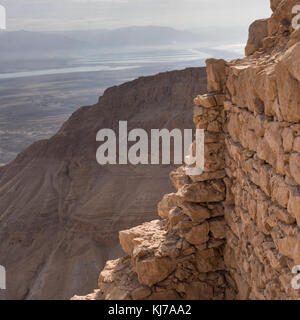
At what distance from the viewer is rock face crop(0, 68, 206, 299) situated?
23.1 meters

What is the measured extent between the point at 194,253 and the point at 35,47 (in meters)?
111

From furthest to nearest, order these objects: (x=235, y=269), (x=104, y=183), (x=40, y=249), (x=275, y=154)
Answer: (x=104, y=183), (x=40, y=249), (x=235, y=269), (x=275, y=154)

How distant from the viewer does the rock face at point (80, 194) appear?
75.8 feet

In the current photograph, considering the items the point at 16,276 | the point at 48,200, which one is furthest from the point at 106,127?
the point at 16,276

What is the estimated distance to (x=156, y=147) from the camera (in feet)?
86.5

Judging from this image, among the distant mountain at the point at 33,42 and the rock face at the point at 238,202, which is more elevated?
the distant mountain at the point at 33,42

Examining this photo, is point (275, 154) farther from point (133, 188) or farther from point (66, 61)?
point (66, 61)

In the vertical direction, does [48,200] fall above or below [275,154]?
below

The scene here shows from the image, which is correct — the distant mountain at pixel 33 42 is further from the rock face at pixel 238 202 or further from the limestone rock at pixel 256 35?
the rock face at pixel 238 202

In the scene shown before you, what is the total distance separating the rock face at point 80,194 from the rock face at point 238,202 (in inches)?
665

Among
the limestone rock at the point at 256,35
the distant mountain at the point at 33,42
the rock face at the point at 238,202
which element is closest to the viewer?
the rock face at the point at 238,202

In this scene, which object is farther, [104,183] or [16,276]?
[104,183]

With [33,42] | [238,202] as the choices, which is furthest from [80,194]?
[33,42]

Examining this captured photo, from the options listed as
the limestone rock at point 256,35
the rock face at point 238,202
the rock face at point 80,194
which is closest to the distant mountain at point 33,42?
the rock face at point 80,194
